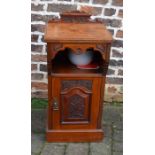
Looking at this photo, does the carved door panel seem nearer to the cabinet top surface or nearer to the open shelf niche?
the open shelf niche

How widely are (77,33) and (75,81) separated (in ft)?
1.18

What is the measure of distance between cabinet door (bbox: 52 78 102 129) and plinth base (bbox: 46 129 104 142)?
0.04m

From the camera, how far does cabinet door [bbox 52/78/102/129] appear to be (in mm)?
2453

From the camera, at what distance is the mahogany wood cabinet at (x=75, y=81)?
2.26m

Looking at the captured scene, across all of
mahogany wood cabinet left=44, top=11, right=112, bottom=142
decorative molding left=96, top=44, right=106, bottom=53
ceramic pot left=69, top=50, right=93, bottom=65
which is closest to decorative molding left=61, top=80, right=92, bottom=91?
mahogany wood cabinet left=44, top=11, right=112, bottom=142

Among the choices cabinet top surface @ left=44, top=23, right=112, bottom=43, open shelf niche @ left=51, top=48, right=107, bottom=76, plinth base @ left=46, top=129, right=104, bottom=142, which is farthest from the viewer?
plinth base @ left=46, top=129, right=104, bottom=142

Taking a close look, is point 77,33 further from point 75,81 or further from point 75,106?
point 75,106

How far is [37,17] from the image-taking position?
2910mm

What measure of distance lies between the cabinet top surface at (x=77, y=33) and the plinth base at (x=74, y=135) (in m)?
0.77

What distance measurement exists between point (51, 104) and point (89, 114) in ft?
1.02

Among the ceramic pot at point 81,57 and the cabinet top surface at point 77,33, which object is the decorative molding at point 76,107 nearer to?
the ceramic pot at point 81,57

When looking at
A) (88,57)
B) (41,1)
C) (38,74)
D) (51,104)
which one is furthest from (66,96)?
(41,1)

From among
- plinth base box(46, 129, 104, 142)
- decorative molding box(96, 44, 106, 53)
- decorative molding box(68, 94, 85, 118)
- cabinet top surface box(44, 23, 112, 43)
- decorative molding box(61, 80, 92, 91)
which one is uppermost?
cabinet top surface box(44, 23, 112, 43)

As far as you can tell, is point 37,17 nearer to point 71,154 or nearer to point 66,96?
point 66,96
